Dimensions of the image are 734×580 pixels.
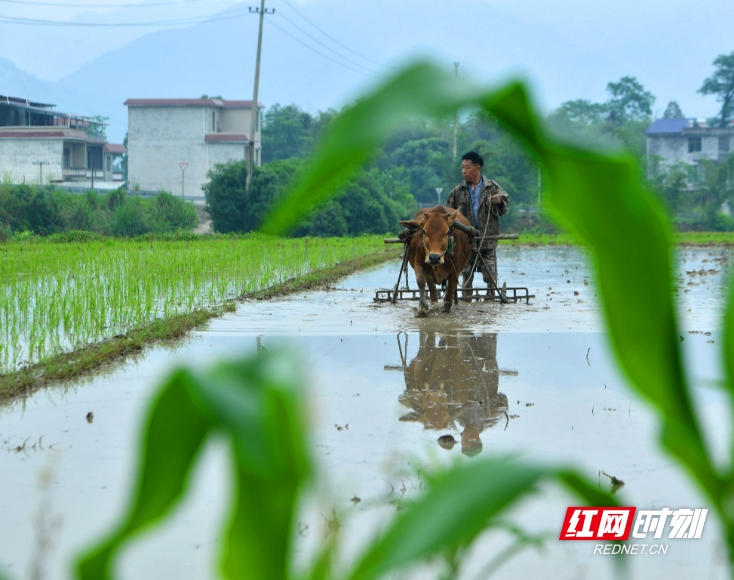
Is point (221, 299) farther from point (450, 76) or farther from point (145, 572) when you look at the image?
point (450, 76)

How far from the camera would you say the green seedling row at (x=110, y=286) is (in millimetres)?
6113

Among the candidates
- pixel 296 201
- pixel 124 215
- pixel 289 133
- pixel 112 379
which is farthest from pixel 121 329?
pixel 289 133

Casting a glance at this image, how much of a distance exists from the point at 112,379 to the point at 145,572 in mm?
2724

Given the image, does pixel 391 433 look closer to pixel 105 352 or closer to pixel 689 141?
pixel 105 352

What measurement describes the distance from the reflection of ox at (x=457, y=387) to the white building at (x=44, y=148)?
29825 millimetres

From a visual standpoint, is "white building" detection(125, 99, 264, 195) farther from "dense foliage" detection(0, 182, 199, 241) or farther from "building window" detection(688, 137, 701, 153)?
"building window" detection(688, 137, 701, 153)

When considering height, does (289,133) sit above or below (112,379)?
above

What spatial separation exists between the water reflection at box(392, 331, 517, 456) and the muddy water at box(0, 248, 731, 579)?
14 millimetres

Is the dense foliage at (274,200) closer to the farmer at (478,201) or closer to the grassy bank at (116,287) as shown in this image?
the grassy bank at (116,287)

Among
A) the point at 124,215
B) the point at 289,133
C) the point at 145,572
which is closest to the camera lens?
the point at 145,572

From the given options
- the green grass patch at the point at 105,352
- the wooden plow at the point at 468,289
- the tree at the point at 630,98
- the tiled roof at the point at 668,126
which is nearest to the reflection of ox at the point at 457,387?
the wooden plow at the point at 468,289

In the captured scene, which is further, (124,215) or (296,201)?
(124,215)

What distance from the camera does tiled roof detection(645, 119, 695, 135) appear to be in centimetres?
4500

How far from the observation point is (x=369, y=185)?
31.0 m
